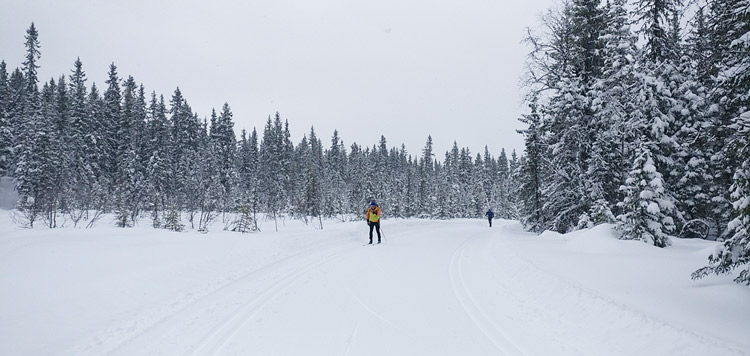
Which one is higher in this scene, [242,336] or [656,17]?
[656,17]

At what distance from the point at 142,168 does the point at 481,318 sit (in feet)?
160

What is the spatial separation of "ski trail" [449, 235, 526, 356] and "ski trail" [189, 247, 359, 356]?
4078mm

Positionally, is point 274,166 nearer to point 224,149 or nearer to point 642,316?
point 224,149

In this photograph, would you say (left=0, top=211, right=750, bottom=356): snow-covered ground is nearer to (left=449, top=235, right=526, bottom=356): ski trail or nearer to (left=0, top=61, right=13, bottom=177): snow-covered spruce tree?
(left=449, top=235, right=526, bottom=356): ski trail

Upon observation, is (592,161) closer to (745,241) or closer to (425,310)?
(745,241)

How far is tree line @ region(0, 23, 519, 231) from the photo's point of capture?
25.2m

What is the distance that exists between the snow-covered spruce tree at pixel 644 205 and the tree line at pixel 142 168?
55.6ft

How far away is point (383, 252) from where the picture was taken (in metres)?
15.2

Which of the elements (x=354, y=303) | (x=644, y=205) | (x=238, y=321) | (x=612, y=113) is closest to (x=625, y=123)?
(x=612, y=113)

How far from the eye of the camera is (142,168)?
4481 centimetres

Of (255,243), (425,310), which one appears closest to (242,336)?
(425,310)

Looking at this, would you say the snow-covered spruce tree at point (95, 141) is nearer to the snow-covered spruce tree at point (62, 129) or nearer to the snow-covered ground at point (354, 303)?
the snow-covered spruce tree at point (62, 129)

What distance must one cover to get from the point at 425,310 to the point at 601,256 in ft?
19.5

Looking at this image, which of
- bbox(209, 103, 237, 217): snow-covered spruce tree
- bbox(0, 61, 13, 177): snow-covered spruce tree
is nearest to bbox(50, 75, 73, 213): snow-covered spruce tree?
bbox(0, 61, 13, 177): snow-covered spruce tree
